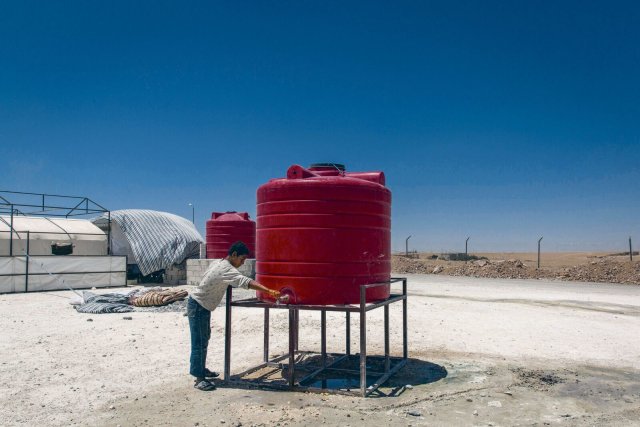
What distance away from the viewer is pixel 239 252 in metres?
6.75

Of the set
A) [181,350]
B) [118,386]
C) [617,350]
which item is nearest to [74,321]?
[181,350]

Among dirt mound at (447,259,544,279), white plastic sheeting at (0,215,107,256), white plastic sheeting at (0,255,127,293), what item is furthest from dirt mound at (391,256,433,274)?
white plastic sheeting at (0,255,127,293)

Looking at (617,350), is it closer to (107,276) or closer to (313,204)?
(313,204)

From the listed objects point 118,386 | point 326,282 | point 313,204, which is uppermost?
point 313,204

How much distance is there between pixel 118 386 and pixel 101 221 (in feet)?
68.5

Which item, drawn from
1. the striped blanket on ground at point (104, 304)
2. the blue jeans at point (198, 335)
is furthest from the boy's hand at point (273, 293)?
the striped blanket on ground at point (104, 304)

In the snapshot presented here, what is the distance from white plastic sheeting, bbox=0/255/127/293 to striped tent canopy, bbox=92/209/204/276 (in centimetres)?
153

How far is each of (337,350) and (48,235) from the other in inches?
710

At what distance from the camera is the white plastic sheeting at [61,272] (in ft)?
61.1

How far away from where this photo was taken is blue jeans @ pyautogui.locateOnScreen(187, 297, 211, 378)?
21.6 ft

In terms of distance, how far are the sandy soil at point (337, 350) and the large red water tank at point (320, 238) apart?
4.24 feet

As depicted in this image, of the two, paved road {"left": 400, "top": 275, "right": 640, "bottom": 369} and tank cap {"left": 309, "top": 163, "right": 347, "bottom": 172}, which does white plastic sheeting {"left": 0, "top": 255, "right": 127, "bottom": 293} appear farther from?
tank cap {"left": 309, "top": 163, "right": 347, "bottom": 172}

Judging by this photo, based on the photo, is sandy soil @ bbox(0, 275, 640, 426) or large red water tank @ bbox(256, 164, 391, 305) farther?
large red water tank @ bbox(256, 164, 391, 305)

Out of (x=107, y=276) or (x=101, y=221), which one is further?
(x=101, y=221)
